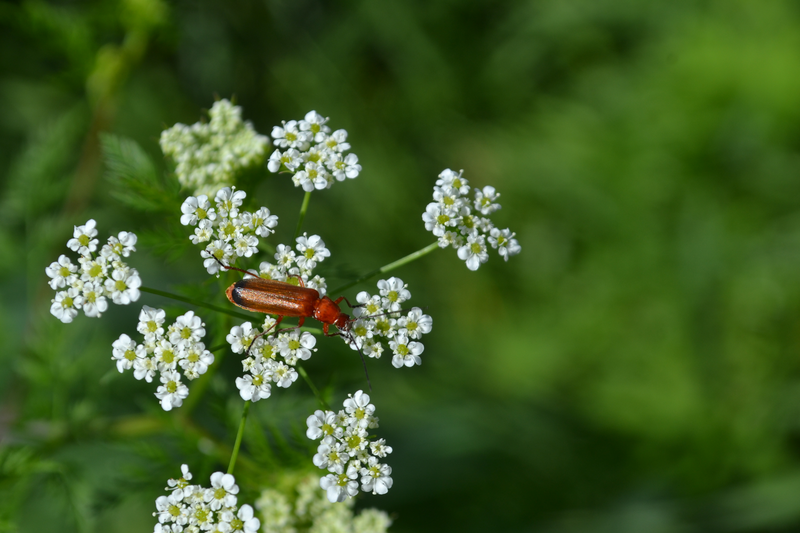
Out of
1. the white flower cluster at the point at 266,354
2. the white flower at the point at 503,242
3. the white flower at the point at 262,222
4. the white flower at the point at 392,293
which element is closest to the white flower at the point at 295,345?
the white flower cluster at the point at 266,354

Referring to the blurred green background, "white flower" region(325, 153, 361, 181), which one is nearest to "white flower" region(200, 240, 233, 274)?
"white flower" region(325, 153, 361, 181)

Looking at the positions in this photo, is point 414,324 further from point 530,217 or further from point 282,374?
point 530,217

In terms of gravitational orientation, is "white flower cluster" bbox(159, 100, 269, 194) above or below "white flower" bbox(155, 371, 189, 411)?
above

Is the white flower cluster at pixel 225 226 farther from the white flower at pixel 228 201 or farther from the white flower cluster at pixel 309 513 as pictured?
the white flower cluster at pixel 309 513

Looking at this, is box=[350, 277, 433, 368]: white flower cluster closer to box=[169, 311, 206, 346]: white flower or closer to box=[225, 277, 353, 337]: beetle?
box=[225, 277, 353, 337]: beetle

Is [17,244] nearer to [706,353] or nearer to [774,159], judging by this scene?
[706,353]

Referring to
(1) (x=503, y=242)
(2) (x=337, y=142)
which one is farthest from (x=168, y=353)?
(1) (x=503, y=242)
